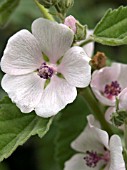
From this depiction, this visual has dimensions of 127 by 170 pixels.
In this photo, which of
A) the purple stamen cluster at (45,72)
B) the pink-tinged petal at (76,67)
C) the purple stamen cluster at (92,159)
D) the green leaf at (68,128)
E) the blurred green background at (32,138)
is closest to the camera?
the pink-tinged petal at (76,67)

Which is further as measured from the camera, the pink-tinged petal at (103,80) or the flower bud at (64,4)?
the pink-tinged petal at (103,80)

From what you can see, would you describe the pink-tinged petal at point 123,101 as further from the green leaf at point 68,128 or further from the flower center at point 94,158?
the green leaf at point 68,128

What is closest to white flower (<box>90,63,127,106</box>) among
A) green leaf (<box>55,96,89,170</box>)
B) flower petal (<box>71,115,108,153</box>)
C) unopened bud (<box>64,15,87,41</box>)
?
flower petal (<box>71,115,108,153</box>)

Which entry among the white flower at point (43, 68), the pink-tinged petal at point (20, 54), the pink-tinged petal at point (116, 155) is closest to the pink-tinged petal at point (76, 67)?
the white flower at point (43, 68)

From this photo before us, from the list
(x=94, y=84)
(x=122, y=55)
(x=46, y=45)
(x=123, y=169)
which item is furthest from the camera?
(x=122, y=55)

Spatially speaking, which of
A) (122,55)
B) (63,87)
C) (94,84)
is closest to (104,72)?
(94,84)

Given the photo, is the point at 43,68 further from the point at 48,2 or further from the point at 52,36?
the point at 48,2

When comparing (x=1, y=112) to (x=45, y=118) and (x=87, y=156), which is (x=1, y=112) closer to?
(x=45, y=118)
